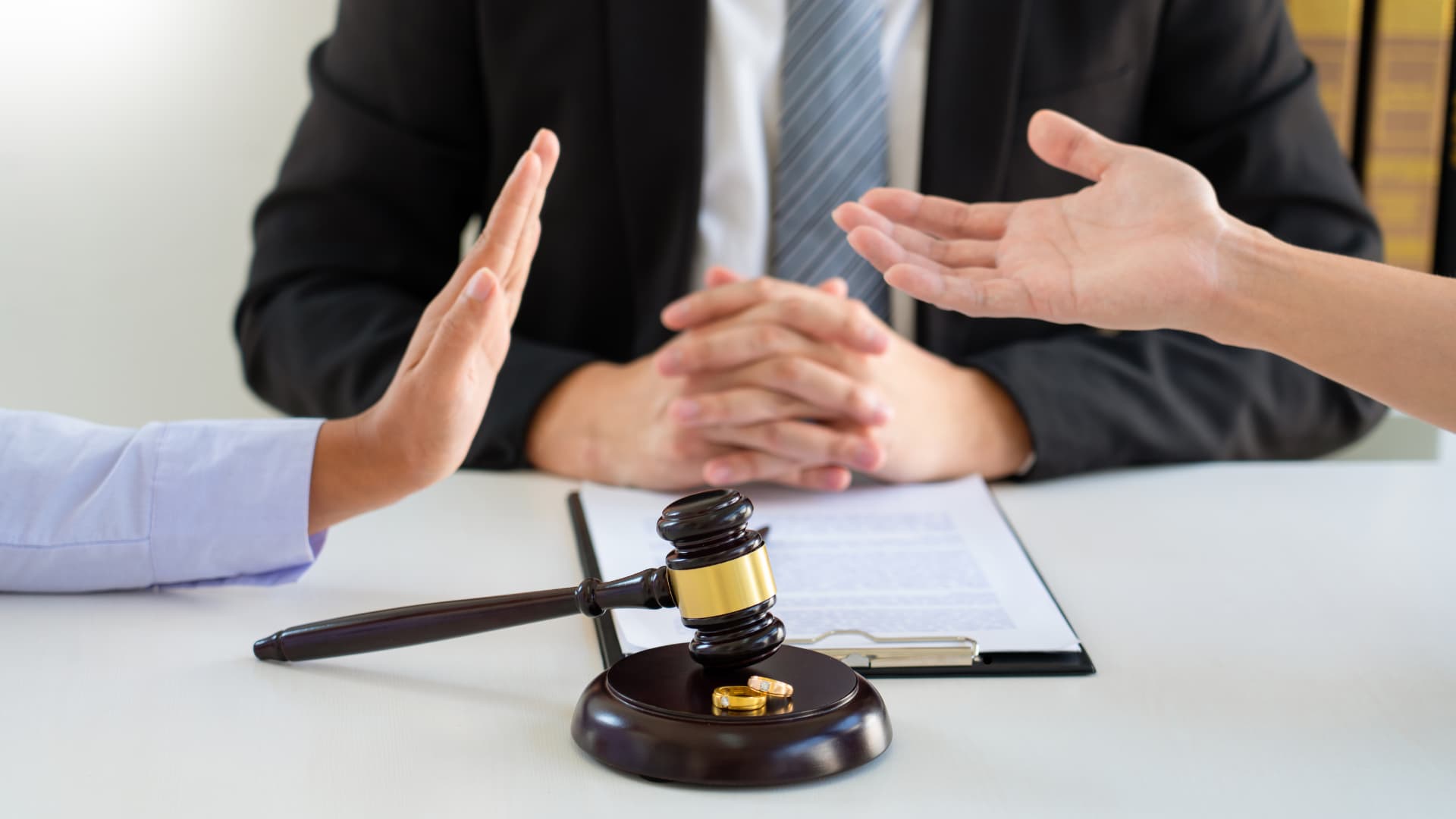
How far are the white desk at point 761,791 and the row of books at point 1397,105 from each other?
3.02 feet

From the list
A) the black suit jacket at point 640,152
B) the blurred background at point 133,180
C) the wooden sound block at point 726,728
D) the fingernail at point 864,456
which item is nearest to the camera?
the wooden sound block at point 726,728

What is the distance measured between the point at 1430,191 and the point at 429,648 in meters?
1.54

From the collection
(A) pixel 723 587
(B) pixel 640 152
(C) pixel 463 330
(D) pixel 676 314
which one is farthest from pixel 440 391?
(B) pixel 640 152

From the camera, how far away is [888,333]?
3.46 feet

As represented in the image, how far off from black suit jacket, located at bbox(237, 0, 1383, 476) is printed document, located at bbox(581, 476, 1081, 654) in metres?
0.29

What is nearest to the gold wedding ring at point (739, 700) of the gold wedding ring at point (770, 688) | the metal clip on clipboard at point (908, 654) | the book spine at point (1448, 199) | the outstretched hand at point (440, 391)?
the gold wedding ring at point (770, 688)

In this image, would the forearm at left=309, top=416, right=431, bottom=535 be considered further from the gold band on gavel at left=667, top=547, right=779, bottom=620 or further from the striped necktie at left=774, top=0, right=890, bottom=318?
the striped necktie at left=774, top=0, right=890, bottom=318

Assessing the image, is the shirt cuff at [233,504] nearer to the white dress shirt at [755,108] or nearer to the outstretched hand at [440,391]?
the outstretched hand at [440,391]

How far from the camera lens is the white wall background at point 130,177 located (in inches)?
76.8

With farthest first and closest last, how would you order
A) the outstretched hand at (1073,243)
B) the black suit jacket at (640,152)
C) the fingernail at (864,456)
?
the black suit jacket at (640,152)
the fingernail at (864,456)
the outstretched hand at (1073,243)

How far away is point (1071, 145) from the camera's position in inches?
32.8

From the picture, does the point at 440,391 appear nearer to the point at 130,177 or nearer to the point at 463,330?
the point at 463,330

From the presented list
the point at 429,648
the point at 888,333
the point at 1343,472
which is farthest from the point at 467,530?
the point at 1343,472

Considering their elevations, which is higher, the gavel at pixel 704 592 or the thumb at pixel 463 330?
the thumb at pixel 463 330
